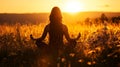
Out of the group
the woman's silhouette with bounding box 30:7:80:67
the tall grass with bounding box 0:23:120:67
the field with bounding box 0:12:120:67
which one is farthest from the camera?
the tall grass with bounding box 0:23:120:67

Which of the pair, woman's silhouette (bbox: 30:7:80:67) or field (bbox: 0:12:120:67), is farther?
field (bbox: 0:12:120:67)

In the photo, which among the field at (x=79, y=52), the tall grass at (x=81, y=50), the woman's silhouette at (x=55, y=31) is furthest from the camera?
the tall grass at (x=81, y=50)

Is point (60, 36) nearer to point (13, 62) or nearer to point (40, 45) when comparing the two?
point (40, 45)

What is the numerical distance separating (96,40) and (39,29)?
5.37 meters

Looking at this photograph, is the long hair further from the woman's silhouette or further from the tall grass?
the tall grass

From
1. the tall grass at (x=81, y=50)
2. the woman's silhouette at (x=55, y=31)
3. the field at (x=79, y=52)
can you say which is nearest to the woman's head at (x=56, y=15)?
the woman's silhouette at (x=55, y=31)

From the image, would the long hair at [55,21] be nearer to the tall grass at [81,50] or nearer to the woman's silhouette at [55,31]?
the woman's silhouette at [55,31]

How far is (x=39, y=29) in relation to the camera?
57.5 feet

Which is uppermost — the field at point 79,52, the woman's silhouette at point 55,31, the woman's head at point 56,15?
the woman's head at point 56,15

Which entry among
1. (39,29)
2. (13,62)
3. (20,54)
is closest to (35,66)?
(13,62)

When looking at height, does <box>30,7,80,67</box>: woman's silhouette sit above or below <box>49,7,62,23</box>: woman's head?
below

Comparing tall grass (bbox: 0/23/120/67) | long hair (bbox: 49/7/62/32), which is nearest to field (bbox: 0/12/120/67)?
tall grass (bbox: 0/23/120/67)

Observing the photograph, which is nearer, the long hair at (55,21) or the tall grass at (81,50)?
the long hair at (55,21)

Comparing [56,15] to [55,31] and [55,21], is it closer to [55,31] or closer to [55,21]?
[55,21]
